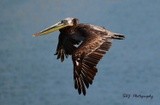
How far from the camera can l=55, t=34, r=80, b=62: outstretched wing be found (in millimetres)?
8211

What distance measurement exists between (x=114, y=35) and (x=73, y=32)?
0.66 m

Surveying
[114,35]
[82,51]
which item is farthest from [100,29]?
[82,51]

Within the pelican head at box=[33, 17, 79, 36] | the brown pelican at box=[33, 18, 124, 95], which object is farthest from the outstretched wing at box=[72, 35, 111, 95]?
the pelican head at box=[33, 17, 79, 36]

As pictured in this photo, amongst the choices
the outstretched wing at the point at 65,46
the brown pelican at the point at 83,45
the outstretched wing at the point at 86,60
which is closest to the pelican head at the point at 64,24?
the brown pelican at the point at 83,45

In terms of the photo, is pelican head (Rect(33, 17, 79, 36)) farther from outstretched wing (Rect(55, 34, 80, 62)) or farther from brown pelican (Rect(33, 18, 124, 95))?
outstretched wing (Rect(55, 34, 80, 62))

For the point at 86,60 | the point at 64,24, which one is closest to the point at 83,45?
the point at 86,60

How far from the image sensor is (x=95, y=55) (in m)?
6.99

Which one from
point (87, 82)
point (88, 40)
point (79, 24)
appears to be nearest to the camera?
point (87, 82)

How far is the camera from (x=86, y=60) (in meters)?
6.89

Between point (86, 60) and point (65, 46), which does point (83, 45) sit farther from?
point (65, 46)

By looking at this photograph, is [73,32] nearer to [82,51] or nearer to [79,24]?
[79,24]

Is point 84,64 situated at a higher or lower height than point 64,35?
lower

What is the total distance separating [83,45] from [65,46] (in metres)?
1.09

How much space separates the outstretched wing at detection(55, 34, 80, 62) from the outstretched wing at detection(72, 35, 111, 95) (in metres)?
0.85
